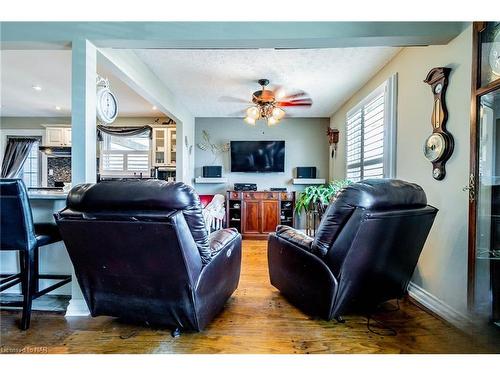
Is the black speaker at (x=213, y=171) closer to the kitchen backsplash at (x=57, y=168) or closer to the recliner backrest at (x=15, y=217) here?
the kitchen backsplash at (x=57, y=168)

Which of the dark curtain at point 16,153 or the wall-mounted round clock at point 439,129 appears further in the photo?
the dark curtain at point 16,153

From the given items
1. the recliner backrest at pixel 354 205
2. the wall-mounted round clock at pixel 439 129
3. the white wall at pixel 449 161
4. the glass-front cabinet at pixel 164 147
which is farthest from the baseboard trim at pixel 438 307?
the glass-front cabinet at pixel 164 147

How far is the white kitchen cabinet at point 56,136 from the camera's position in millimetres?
5719

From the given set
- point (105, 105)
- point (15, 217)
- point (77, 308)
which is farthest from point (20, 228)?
point (105, 105)

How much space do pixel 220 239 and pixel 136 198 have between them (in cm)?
81

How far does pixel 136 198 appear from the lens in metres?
1.45

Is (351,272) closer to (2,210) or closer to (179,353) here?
(179,353)

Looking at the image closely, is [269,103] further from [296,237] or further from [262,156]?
[296,237]

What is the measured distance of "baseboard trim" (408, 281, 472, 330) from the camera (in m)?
1.91

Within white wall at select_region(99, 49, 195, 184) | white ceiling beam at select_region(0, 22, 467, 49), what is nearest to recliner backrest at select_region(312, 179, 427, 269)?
white ceiling beam at select_region(0, 22, 467, 49)

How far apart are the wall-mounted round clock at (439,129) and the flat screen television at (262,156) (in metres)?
3.52

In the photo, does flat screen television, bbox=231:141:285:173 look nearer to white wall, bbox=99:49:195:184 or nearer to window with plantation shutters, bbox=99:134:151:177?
white wall, bbox=99:49:195:184

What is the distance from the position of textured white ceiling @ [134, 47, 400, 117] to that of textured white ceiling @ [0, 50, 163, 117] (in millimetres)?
892
